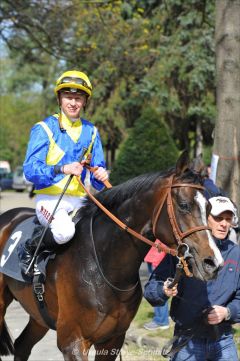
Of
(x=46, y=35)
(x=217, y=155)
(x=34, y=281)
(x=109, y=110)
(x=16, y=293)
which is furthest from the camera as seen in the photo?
(x=109, y=110)

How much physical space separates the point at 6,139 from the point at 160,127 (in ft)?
130

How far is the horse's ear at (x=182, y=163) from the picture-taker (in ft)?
12.0

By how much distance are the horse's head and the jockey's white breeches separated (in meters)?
0.73

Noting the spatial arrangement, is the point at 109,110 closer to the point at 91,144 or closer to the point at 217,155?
the point at 217,155

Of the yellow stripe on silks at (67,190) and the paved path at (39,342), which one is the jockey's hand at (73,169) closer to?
the yellow stripe on silks at (67,190)

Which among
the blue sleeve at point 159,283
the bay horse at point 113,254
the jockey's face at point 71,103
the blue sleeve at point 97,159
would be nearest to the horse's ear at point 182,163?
the bay horse at point 113,254

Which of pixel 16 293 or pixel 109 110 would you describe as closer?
pixel 16 293

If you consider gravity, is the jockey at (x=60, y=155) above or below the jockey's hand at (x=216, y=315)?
above

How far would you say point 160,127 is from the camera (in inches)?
623

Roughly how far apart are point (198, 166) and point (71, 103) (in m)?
1.33

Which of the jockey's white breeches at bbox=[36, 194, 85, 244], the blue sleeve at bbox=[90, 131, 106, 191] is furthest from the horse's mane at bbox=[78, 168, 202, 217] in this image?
the blue sleeve at bbox=[90, 131, 106, 191]

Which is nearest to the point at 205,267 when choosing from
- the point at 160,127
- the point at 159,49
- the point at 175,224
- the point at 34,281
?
the point at 175,224

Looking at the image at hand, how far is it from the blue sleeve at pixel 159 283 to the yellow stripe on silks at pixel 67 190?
101 cm

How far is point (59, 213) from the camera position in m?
4.38
